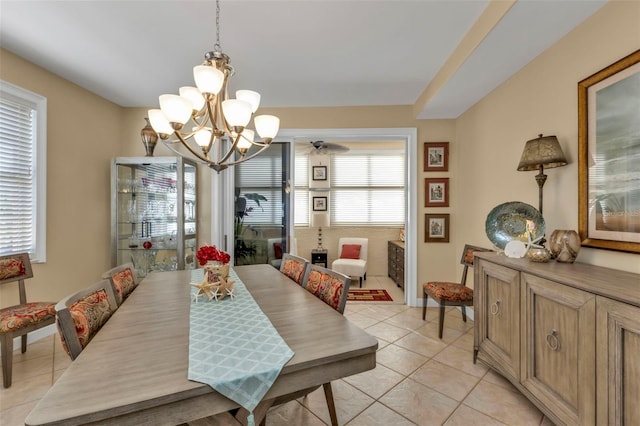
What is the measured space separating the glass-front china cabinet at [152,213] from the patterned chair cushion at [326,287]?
2.12 metres

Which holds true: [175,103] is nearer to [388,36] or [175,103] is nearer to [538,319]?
[388,36]

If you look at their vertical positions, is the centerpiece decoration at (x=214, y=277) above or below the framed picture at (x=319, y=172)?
below

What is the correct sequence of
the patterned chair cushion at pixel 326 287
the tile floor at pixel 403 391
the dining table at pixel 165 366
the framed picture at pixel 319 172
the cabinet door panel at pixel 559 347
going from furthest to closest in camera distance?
the framed picture at pixel 319 172 → the tile floor at pixel 403 391 → the patterned chair cushion at pixel 326 287 → the cabinet door panel at pixel 559 347 → the dining table at pixel 165 366

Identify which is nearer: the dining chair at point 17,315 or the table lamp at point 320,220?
the dining chair at point 17,315

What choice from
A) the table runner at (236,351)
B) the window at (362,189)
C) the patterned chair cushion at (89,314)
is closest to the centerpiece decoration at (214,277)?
the table runner at (236,351)

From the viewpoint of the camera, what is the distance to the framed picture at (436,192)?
357 cm

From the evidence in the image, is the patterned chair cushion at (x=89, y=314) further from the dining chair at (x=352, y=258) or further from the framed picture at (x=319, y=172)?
the framed picture at (x=319, y=172)

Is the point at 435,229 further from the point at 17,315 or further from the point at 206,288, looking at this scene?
the point at 17,315

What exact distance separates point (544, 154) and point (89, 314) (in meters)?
2.79

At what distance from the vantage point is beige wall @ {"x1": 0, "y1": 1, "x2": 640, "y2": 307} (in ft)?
6.05

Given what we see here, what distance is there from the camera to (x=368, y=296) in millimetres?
4129

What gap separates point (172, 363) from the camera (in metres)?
0.95

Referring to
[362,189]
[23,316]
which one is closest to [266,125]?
[23,316]

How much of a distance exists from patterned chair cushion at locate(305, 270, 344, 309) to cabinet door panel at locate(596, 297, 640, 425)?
117 cm
